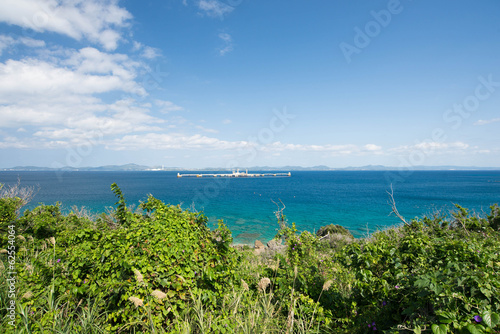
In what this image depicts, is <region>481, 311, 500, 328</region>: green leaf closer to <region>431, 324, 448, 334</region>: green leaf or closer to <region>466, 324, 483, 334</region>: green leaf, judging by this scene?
<region>466, 324, 483, 334</region>: green leaf

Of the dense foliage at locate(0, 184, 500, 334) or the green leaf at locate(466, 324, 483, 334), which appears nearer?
the green leaf at locate(466, 324, 483, 334)

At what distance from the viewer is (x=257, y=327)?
3.29 metres

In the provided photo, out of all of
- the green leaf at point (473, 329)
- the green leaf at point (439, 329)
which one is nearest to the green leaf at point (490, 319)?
the green leaf at point (473, 329)

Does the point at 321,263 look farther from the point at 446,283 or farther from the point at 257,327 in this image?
the point at 446,283

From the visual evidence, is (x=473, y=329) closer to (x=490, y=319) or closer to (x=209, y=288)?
(x=490, y=319)

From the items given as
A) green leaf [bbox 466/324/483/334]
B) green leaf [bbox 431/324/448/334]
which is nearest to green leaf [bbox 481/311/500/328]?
green leaf [bbox 466/324/483/334]

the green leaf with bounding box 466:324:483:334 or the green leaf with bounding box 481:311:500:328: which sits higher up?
the green leaf with bounding box 481:311:500:328

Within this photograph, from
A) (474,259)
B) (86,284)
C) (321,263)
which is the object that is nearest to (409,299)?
(474,259)

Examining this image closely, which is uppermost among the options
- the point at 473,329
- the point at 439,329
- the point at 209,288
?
the point at 473,329

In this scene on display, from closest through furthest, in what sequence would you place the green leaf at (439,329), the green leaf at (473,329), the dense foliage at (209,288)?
the green leaf at (473,329), the green leaf at (439,329), the dense foliage at (209,288)

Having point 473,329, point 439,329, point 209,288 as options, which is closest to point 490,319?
point 473,329

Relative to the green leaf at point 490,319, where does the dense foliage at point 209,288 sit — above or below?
below

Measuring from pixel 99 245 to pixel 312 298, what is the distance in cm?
371

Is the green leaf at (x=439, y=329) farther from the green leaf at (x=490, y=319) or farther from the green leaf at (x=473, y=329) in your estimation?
the green leaf at (x=490, y=319)
